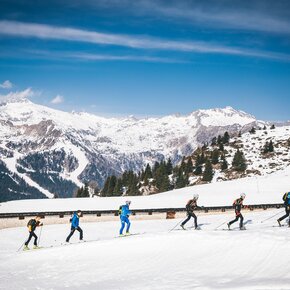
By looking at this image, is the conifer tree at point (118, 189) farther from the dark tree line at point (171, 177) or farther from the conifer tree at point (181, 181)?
the conifer tree at point (181, 181)

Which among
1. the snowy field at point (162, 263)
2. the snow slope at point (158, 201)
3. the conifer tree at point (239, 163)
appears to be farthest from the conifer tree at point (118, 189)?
the snowy field at point (162, 263)

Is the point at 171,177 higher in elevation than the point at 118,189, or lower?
higher

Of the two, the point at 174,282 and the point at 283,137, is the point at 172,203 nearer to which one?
the point at 174,282

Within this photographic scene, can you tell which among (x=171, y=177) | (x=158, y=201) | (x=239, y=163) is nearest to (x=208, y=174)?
(x=239, y=163)

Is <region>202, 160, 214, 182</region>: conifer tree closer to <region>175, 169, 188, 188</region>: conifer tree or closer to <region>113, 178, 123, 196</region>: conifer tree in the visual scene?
<region>175, 169, 188, 188</region>: conifer tree

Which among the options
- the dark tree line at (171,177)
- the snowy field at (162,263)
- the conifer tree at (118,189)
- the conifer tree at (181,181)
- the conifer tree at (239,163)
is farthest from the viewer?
the conifer tree at (118,189)

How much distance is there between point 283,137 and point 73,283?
137 metres

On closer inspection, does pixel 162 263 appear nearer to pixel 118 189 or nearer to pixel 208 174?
pixel 208 174

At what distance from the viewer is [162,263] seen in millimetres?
15812

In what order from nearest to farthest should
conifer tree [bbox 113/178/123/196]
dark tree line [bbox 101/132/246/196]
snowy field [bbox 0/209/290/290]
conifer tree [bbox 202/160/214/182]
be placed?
snowy field [bbox 0/209/290/290], conifer tree [bbox 202/160/214/182], dark tree line [bbox 101/132/246/196], conifer tree [bbox 113/178/123/196]

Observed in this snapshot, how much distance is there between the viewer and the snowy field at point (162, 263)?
508 inches

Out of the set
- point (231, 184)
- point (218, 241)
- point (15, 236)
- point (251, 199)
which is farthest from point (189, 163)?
point (218, 241)

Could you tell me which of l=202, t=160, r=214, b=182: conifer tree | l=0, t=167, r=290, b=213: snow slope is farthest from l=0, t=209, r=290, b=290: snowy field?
l=202, t=160, r=214, b=182: conifer tree

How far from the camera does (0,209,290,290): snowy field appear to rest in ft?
42.3
